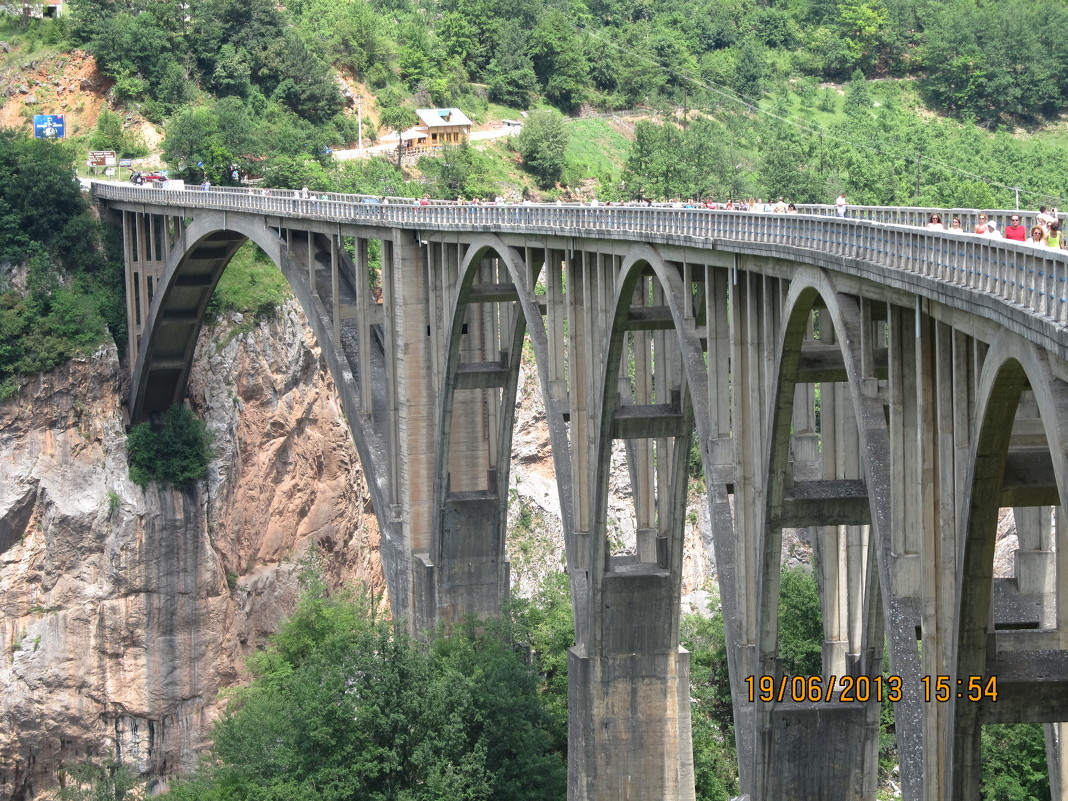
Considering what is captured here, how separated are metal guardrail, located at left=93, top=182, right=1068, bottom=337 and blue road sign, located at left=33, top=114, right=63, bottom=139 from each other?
3244 centimetres

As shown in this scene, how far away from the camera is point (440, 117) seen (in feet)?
344

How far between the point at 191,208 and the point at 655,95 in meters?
62.4

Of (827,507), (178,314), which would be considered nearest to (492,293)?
(827,507)

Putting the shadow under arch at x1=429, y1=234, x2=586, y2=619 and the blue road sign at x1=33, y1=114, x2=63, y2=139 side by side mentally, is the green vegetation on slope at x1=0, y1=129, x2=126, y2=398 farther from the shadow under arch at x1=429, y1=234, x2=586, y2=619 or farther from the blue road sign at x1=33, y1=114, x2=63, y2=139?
the shadow under arch at x1=429, y1=234, x2=586, y2=619

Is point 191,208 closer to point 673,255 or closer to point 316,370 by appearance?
point 316,370

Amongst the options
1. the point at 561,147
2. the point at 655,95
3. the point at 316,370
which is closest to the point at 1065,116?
the point at 655,95

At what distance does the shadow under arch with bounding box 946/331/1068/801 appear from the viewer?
55.9 feet

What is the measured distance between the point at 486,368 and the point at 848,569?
68.6ft

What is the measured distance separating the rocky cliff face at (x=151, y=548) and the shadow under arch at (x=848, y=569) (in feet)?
149

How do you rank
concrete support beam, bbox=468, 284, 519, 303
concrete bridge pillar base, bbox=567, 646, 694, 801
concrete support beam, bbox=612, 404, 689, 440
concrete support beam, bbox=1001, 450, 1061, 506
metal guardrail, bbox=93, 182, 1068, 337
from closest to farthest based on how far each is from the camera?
metal guardrail, bbox=93, 182, 1068, 337, concrete support beam, bbox=1001, 450, 1061, 506, concrete support beam, bbox=612, 404, 689, 440, concrete bridge pillar base, bbox=567, 646, 694, 801, concrete support beam, bbox=468, 284, 519, 303

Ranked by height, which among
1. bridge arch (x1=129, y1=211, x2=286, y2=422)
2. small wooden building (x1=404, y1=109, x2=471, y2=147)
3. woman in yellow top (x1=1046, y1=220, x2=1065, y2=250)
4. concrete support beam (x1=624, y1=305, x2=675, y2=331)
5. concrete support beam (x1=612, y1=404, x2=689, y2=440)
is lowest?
concrete support beam (x1=612, y1=404, x2=689, y2=440)

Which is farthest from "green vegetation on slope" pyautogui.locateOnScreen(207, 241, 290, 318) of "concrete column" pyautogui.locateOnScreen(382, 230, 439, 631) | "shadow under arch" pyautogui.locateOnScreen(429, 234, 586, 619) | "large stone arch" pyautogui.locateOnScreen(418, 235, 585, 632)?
"large stone arch" pyautogui.locateOnScreen(418, 235, 585, 632)

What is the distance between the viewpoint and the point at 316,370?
7788 cm

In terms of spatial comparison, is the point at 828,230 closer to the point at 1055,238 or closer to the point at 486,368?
the point at 1055,238
